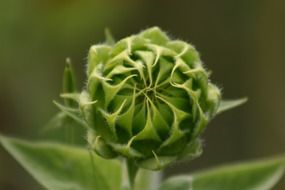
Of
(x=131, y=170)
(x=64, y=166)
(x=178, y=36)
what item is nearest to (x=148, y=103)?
(x=131, y=170)

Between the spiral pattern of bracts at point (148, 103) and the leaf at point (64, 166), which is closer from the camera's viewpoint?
the spiral pattern of bracts at point (148, 103)

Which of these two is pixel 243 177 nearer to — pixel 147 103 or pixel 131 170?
pixel 131 170

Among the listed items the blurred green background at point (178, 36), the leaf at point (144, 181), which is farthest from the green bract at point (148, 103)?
the blurred green background at point (178, 36)

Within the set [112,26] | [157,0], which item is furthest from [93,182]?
[157,0]

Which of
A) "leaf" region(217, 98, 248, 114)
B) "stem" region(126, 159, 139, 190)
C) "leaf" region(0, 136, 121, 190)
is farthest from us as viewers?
"leaf" region(0, 136, 121, 190)

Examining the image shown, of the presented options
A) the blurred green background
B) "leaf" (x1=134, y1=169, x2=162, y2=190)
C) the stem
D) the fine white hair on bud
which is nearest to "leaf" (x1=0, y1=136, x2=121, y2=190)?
"leaf" (x1=134, y1=169, x2=162, y2=190)

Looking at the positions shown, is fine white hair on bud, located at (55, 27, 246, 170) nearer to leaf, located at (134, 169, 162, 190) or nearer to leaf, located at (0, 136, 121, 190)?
leaf, located at (134, 169, 162, 190)

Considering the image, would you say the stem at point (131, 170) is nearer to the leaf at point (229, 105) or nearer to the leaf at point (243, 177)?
the leaf at point (229, 105)
